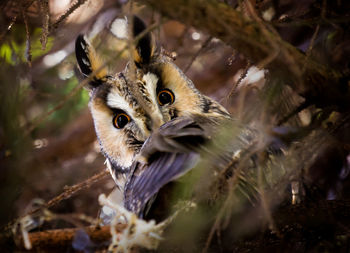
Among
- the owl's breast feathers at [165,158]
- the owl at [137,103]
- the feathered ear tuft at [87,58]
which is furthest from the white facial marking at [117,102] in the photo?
the owl's breast feathers at [165,158]

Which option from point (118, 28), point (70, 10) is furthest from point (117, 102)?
point (70, 10)

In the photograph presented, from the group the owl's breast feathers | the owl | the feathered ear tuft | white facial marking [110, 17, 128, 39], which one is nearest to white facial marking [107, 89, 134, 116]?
the owl

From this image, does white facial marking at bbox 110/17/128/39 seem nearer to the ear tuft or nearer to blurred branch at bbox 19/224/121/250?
the ear tuft

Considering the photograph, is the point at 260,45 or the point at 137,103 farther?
the point at 137,103

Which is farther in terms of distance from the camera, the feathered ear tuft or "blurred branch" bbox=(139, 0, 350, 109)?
the feathered ear tuft

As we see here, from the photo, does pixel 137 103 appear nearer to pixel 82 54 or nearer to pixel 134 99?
pixel 134 99

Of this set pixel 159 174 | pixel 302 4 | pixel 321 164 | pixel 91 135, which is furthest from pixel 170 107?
pixel 91 135
